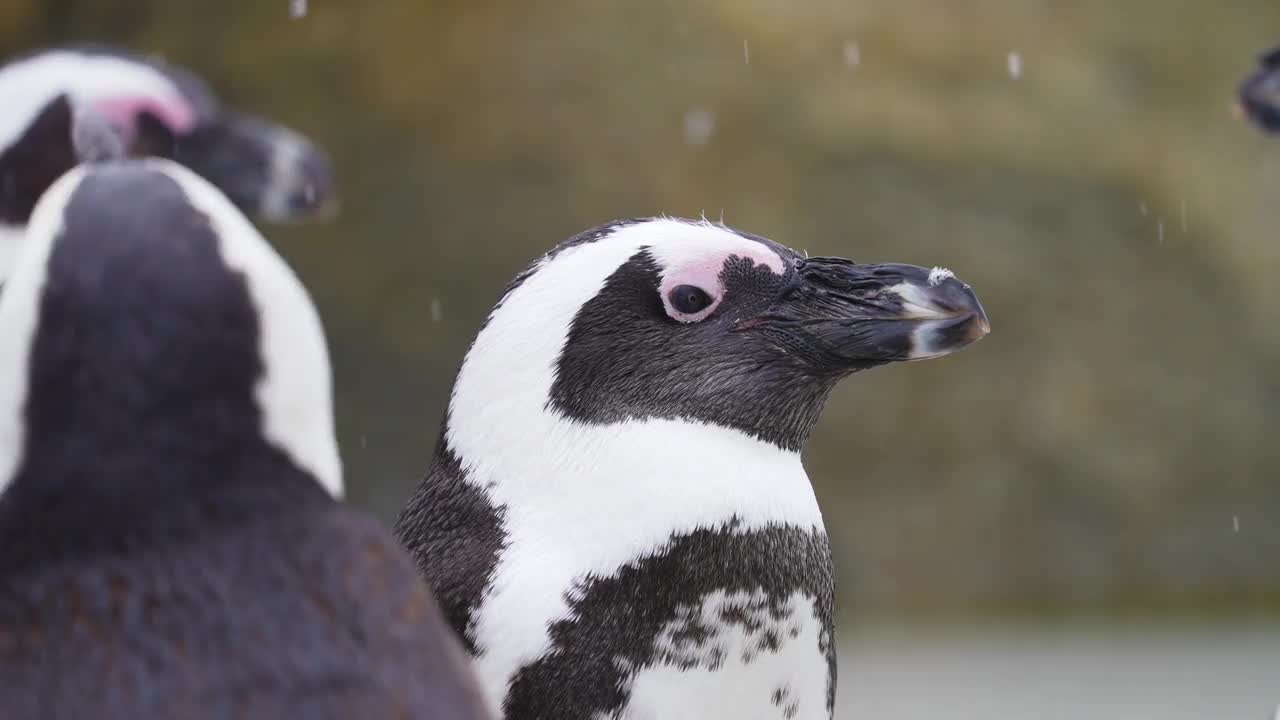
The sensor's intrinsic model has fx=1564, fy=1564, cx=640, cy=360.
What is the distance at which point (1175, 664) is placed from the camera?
140 inches

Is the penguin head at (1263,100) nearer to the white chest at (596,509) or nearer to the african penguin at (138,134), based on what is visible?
the white chest at (596,509)

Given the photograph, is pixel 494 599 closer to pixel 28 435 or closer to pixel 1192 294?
pixel 28 435

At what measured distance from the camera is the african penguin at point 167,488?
57cm

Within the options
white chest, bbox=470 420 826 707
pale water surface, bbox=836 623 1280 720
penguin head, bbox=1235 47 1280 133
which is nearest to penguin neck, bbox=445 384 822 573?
white chest, bbox=470 420 826 707

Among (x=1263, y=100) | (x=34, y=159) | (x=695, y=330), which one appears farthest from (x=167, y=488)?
(x=34, y=159)

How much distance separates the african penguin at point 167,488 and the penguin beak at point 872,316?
51 cm

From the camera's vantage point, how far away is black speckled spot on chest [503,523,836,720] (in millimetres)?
915

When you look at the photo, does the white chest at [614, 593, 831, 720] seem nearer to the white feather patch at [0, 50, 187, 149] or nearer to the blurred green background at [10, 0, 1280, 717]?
the white feather patch at [0, 50, 187, 149]

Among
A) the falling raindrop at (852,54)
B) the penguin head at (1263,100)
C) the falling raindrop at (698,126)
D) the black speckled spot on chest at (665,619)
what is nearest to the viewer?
the black speckled spot on chest at (665,619)

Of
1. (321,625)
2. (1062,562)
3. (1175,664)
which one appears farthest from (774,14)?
(321,625)

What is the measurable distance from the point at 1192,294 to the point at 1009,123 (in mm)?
675

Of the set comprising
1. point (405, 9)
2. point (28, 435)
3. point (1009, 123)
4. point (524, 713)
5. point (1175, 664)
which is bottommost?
point (1175, 664)

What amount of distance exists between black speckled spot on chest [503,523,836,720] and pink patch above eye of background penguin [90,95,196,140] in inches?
43.9

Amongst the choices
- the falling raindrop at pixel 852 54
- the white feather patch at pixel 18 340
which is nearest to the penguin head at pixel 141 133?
the white feather patch at pixel 18 340
